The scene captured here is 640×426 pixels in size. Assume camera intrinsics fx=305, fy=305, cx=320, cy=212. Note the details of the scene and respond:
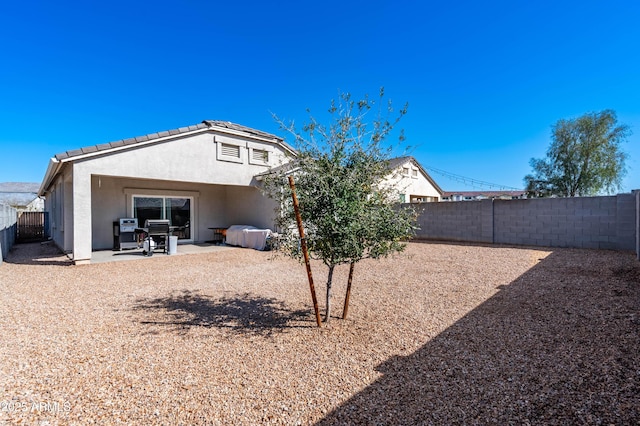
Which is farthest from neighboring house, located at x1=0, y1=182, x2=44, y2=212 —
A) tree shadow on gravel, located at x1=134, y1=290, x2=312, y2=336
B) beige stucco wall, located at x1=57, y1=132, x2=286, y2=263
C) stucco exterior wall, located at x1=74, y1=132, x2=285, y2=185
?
tree shadow on gravel, located at x1=134, y1=290, x2=312, y2=336

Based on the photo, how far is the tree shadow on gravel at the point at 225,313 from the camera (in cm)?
425

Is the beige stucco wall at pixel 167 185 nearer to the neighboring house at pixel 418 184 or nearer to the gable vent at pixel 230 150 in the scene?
the gable vent at pixel 230 150

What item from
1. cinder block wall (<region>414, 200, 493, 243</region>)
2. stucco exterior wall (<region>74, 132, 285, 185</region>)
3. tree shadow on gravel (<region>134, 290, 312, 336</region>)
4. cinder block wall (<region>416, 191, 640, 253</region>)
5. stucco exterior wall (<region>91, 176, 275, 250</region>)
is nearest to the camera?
tree shadow on gravel (<region>134, 290, 312, 336</region>)

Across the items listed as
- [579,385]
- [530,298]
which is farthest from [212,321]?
[530,298]

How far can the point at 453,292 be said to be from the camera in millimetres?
5797

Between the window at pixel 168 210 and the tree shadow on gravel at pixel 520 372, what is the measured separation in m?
12.4

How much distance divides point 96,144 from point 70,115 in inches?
381

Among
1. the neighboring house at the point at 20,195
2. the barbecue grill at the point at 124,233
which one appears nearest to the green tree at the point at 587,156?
the barbecue grill at the point at 124,233

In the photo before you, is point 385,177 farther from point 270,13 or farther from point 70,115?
point 70,115

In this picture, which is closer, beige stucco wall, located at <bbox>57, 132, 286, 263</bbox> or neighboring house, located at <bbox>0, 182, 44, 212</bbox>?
beige stucco wall, located at <bbox>57, 132, 286, 263</bbox>

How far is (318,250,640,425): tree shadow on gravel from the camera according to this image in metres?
2.30

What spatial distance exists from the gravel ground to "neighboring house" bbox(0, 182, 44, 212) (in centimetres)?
3275

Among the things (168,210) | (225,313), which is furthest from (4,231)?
(225,313)

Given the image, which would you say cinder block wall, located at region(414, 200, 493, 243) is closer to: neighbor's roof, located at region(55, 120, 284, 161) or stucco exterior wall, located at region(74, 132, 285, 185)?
stucco exterior wall, located at region(74, 132, 285, 185)
